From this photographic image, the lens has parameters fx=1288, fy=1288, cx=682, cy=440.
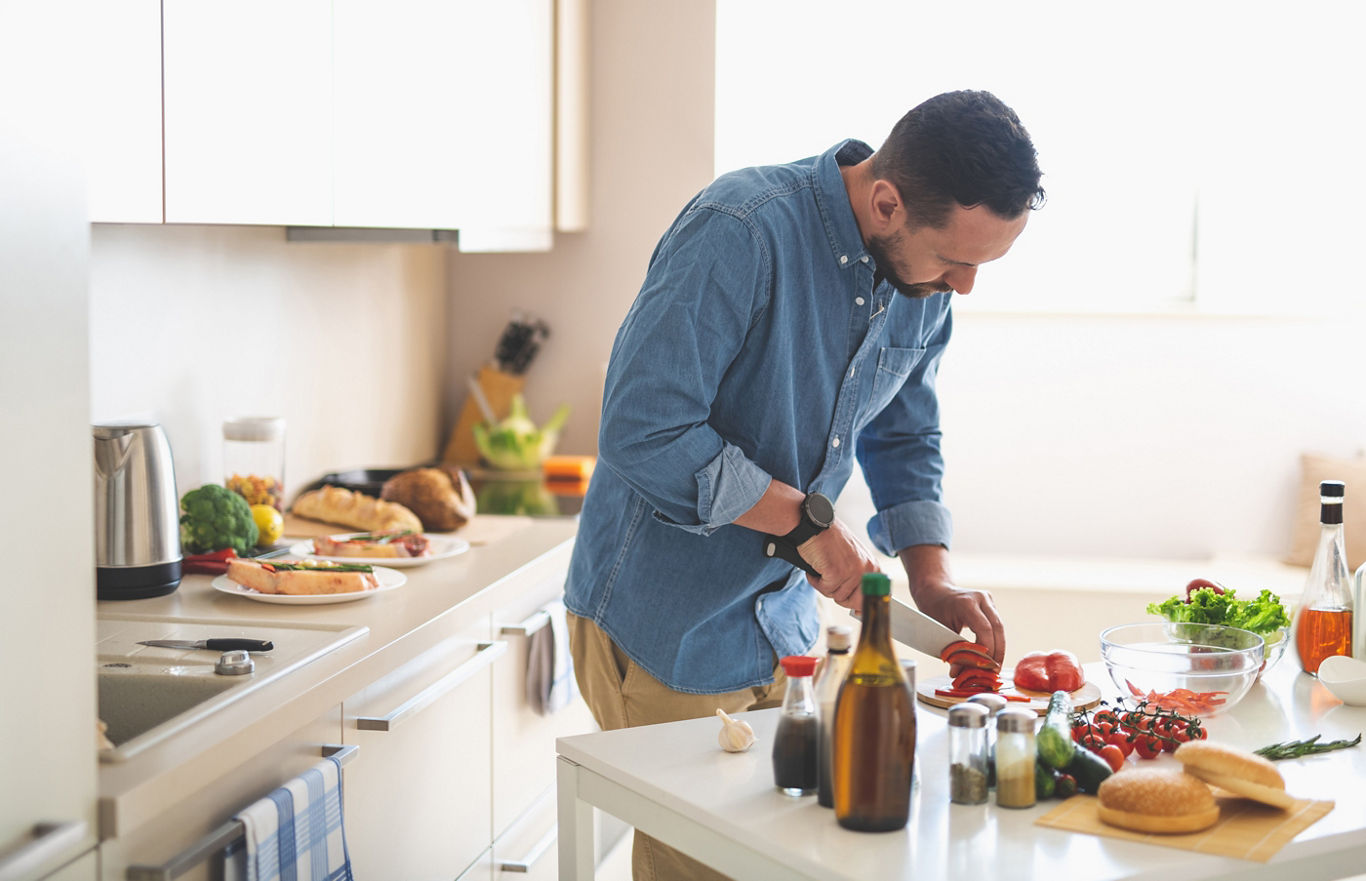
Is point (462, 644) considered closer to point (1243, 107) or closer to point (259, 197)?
point (259, 197)

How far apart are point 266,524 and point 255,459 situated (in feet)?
0.63

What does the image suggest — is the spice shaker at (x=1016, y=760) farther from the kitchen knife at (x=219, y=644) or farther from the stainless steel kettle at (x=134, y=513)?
the stainless steel kettle at (x=134, y=513)

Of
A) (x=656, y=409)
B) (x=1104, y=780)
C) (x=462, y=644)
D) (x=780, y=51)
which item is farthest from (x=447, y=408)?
(x=1104, y=780)

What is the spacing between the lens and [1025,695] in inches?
64.9

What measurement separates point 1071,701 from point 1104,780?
0.31 metres

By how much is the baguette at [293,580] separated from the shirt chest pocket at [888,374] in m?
0.84

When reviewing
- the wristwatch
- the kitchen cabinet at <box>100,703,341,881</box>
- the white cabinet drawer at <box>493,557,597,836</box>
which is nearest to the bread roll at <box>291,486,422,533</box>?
the white cabinet drawer at <box>493,557,597,836</box>

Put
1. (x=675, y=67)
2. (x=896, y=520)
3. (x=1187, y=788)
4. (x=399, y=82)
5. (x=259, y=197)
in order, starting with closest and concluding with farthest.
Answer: (x=1187, y=788) < (x=259, y=197) < (x=896, y=520) < (x=399, y=82) < (x=675, y=67)

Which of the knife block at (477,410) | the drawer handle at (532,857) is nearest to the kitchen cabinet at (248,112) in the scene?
the drawer handle at (532,857)

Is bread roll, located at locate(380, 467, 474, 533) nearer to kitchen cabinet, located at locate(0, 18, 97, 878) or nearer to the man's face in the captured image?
the man's face

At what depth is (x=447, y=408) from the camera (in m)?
3.87

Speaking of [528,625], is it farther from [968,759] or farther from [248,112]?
[968,759]

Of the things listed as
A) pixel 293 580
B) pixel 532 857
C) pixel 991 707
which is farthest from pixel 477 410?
pixel 991 707

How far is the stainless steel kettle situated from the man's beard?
3.55 feet
